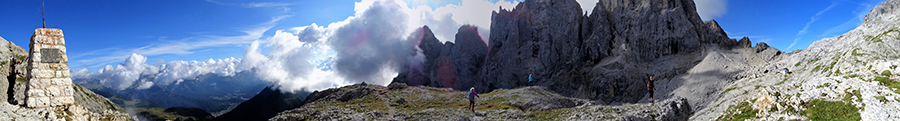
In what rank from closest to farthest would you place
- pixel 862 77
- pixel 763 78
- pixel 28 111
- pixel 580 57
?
pixel 28 111 → pixel 862 77 → pixel 763 78 → pixel 580 57

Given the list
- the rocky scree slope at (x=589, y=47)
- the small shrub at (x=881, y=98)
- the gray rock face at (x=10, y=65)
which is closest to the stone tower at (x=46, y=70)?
the gray rock face at (x=10, y=65)

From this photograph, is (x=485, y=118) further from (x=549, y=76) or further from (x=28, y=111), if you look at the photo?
A: (x=549, y=76)

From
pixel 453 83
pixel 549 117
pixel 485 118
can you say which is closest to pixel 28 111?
pixel 485 118

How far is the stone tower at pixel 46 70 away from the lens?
17672 mm

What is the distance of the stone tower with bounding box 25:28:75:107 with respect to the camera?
1767 centimetres

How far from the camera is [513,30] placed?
497 feet

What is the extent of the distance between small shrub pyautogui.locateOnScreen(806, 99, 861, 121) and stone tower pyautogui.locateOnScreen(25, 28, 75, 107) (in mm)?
43659

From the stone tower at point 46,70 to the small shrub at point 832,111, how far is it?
4366cm

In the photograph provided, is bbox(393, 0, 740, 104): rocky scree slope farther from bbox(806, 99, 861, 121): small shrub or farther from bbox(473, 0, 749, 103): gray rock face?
bbox(806, 99, 861, 121): small shrub

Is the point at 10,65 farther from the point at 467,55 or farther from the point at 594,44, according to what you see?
the point at 467,55

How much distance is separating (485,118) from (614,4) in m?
106

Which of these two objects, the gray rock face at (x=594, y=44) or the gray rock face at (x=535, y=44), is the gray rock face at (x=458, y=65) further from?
the gray rock face at (x=535, y=44)

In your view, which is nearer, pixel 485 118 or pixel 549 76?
pixel 485 118

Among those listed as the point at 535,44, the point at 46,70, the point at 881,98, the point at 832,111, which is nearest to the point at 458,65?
the point at 535,44
